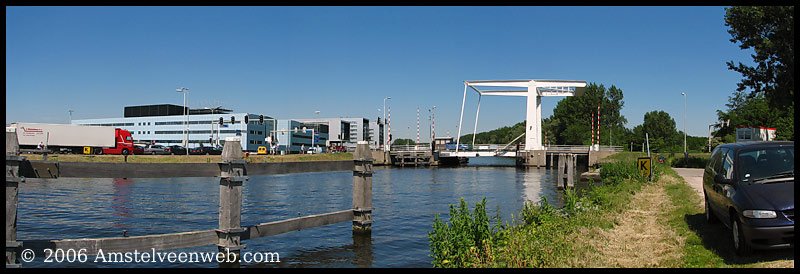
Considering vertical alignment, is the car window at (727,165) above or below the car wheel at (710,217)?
above

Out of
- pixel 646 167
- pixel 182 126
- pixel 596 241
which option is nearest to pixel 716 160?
pixel 596 241

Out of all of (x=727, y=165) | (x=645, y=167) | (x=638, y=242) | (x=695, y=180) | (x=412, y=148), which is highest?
(x=412, y=148)

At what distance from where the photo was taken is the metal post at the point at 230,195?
828cm

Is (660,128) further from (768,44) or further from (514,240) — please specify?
(514,240)

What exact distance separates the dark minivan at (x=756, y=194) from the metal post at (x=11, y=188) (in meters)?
8.89

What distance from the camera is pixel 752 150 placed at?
7973 millimetres

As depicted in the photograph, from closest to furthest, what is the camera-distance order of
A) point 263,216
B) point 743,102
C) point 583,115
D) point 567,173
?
1. point 263,216
2. point 567,173
3. point 743,102
4. point 583,115

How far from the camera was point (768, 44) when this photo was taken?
23.7m

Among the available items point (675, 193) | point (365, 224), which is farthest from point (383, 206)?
point (675, 193)

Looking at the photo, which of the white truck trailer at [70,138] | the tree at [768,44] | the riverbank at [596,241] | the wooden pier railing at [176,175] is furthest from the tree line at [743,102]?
the white truck trailer at [70,138]

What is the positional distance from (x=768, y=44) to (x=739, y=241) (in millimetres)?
21494

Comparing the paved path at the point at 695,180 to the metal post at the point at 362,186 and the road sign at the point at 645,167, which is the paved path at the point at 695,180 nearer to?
the road sign at the point at 645,167

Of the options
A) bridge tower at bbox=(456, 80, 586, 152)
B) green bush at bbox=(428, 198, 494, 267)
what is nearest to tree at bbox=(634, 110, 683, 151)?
bridge tower at bbox=(456, 80, 586, 152)
